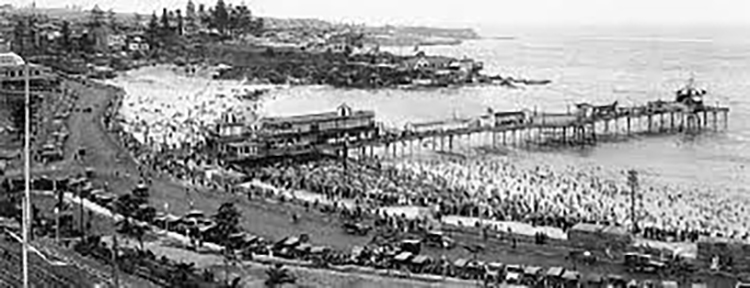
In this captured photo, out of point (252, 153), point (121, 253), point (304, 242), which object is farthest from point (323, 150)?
point (121, 253)

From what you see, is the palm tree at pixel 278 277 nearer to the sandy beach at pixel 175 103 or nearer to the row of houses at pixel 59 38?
the sandy beach at pixel 175 103

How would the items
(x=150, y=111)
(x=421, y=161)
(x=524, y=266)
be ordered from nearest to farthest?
(x=524, y=266) < (x=421, y=161) < (x=150, y=111)

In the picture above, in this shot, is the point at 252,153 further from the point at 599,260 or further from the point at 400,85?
the point at 400,85

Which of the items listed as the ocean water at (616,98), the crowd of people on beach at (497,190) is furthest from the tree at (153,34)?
the crowd of people on beach at (497,190)

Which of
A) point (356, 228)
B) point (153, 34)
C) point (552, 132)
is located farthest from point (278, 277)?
point (153, 34)

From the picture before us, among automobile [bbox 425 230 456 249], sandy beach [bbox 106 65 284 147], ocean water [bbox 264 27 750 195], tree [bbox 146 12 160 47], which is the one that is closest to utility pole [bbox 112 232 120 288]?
automobile [bbox 425 230 456 249]

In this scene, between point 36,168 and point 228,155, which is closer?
point 36,168

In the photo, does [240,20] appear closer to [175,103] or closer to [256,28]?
[256,28]
